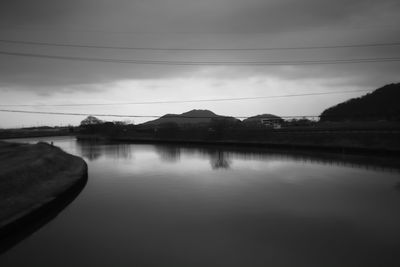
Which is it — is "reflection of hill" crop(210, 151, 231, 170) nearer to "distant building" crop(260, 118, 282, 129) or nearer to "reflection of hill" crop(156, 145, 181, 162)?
"reflection of hill" crop(156, 145, 181, 162)

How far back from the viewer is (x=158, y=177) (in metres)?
16.5

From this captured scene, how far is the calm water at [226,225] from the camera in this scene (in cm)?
611

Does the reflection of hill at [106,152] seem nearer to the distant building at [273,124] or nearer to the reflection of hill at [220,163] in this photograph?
the reflection of hill at [220,163]

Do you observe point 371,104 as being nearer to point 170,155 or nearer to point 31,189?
point 170,155

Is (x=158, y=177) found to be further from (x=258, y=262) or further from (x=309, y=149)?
(x=309, y=149)

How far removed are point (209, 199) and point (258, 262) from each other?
5.21m

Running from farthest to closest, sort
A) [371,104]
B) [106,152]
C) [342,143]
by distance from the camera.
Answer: [371,104]
[106,152]
[342,143]

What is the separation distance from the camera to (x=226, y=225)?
8.01m

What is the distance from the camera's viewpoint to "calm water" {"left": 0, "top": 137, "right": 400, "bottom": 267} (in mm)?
6113

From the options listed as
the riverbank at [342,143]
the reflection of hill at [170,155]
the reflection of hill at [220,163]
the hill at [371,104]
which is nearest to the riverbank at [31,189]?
the reflection of hill at [220,163]

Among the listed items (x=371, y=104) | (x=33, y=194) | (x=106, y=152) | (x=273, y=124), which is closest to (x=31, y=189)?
(x=33, y=194)

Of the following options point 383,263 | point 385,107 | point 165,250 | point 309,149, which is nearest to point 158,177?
point 165,250

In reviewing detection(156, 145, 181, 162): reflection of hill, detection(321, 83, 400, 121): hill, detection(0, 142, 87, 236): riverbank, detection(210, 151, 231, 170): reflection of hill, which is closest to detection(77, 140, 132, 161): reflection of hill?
detection(156, 145, 181, 162): reflection of hill

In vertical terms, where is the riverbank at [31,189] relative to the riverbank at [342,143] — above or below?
below
